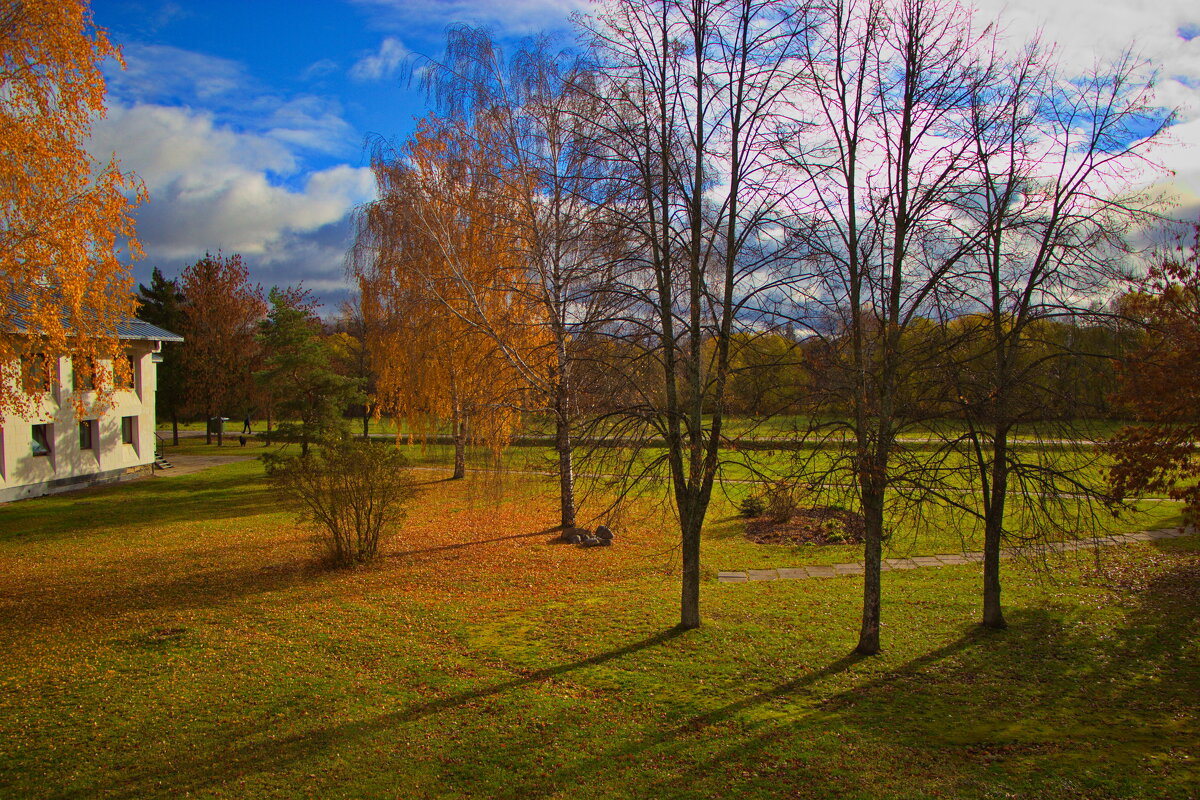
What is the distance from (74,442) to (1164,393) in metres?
28.2

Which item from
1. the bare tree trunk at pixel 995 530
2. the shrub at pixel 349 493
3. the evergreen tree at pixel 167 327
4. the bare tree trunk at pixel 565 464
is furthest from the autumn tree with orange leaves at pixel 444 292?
the evergreen tree at pixel 167 327

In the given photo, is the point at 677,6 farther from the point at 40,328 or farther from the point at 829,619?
the point at 40,328

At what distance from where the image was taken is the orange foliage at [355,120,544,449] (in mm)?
14234

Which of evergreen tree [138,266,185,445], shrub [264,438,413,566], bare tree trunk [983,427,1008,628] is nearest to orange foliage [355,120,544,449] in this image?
shrub [264,438,413,566]

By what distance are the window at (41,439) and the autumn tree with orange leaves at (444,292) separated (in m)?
10.1

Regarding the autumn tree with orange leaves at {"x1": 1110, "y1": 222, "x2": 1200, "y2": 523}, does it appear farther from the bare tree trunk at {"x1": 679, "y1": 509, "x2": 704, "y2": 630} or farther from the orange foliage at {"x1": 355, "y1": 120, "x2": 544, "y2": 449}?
the orange foliage at {"x1": 355, "y1": 120, "x2": 544, "y2": 449}

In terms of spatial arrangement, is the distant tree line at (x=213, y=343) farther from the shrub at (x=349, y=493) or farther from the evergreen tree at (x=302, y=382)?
the shrub at (x=349, y=493)

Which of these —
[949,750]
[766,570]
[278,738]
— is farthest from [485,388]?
[949,750]

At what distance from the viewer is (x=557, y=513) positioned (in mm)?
18203

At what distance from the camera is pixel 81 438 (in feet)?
74.9

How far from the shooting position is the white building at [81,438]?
19656 mm

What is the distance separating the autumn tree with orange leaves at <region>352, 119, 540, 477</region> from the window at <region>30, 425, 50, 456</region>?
10.1m

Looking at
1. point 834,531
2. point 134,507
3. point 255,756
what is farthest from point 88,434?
point 834,531

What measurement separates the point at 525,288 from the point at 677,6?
7290 millimetres
